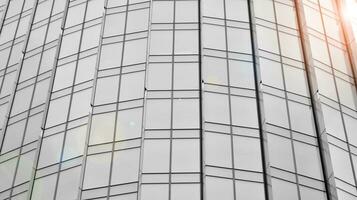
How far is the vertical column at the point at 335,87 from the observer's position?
46.0 metres

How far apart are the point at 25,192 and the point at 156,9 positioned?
19.1m

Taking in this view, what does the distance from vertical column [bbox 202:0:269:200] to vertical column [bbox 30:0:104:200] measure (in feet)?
32.2

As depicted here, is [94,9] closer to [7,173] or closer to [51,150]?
[51,150]

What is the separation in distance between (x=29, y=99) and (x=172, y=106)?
13976 mm

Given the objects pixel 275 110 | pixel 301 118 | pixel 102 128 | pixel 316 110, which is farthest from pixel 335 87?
pixel 102 128

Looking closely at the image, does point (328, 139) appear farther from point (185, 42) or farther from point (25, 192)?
point (25, 192)

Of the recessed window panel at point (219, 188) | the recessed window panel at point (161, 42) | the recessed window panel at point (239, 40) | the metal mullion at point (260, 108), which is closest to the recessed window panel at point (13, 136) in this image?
the recessed window panel at point (161, 42)

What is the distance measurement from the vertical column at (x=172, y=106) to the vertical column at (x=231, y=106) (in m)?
0.89

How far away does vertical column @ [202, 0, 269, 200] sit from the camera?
42.8 meters

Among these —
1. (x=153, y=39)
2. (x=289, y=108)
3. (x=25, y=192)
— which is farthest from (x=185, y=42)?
(x=25, y=192)

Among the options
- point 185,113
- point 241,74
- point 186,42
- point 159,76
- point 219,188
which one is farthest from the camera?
point 186,42

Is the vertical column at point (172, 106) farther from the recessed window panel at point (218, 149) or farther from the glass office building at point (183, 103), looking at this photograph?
the recessed window panel at point (218, 149)

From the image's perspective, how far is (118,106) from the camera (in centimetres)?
4716

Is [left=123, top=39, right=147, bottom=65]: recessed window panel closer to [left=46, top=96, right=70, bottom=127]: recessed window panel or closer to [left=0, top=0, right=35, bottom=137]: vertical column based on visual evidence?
[left=46, top=96, right=70, bottom=127]: recessed window panel
